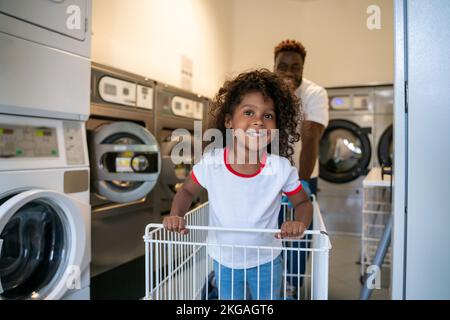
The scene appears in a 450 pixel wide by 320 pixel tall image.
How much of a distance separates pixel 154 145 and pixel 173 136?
0.37m

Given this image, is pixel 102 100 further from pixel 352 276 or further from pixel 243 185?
pixel 352 276

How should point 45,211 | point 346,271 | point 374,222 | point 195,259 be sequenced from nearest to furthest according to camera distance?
point 195,259, point 45,211, point 346,271, point 374,222

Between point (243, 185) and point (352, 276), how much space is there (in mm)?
1371

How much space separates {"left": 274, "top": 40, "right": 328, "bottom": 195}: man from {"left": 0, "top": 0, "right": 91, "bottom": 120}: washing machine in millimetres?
670

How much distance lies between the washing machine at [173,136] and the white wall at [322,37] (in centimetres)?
39

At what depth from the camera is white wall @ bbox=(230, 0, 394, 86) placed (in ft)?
5.23

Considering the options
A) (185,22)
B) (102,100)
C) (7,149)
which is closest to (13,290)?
(7,149)

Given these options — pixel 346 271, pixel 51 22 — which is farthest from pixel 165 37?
pixel 346 271

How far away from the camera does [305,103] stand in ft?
3.91

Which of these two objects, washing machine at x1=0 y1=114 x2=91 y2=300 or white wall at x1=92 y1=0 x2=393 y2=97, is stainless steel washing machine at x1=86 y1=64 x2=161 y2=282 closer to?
washing machine at x1=0 y1=114 x2=91 y2=300

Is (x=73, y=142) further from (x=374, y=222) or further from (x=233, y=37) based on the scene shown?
(x=374, y=222)

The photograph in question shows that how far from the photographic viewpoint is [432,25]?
0.75 m

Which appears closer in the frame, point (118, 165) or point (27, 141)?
point (27, 141)

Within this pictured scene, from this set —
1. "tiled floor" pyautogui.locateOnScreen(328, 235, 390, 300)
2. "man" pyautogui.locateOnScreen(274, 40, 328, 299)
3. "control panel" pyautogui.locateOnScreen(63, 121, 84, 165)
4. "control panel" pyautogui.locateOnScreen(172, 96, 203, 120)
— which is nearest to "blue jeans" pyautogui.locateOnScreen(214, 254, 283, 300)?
"man" pyautogui.locateOnScreen(274, 40, 328, 299)
